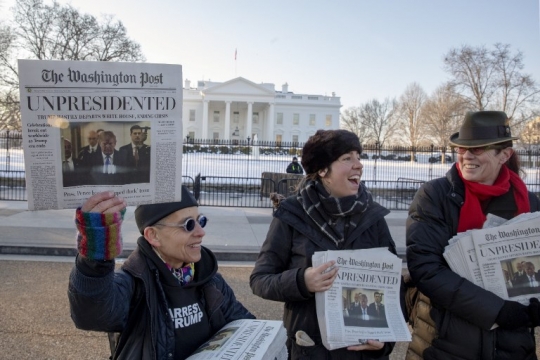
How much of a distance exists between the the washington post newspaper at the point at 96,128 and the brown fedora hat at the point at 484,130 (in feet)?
5.63

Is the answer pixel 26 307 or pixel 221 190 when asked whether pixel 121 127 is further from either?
pixel 221 190

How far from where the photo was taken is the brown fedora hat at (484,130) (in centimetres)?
263

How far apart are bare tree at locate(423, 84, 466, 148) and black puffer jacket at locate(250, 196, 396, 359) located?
133 feet

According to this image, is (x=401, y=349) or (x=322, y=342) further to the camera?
(x=401, y=349)

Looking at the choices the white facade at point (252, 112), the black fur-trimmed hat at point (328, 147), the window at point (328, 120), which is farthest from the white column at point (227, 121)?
the black fur-trimmed hat at point (328, 147)

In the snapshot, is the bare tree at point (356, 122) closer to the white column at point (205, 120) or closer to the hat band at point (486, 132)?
the white column at point (205, 120)

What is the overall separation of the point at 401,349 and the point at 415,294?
2197 millimetres

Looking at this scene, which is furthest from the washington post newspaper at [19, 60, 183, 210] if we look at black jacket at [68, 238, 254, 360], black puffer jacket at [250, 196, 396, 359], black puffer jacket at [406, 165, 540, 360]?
black puffer jacket at [406, 165, 540, 360]

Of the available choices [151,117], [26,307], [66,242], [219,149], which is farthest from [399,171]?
[151,117]

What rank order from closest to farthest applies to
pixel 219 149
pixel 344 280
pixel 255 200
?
pixel 344 280 < pixel 255 200 < pixel 219 149

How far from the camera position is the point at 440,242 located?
8.43 feet

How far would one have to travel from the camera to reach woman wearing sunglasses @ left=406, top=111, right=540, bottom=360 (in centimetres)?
240

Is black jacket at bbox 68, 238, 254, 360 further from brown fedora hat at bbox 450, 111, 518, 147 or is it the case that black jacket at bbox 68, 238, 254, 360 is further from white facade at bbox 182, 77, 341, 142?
white facade at bbox 182, 77, 341, 142

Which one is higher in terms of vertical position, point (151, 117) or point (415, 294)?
point (151, 117)
